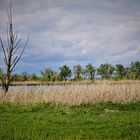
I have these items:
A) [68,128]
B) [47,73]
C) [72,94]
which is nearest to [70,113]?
[68,128]

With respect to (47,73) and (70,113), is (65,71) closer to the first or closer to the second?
(47,73)

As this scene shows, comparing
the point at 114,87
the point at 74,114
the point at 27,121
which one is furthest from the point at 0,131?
the point at 114,87

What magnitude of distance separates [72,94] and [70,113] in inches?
189

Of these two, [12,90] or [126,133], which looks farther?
[12,90]

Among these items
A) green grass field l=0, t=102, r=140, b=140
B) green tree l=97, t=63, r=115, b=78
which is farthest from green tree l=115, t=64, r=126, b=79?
green grass field l=0, t=102, r=140, b=140

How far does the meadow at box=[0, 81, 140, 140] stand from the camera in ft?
31.3

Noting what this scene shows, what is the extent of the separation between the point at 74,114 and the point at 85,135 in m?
4.89

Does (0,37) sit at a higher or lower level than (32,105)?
higher

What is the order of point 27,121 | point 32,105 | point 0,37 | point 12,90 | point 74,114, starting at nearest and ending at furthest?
point 27,121 < point 74,114 < point 32,105 < point 12,90 < point 0,37

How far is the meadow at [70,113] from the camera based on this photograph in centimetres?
955

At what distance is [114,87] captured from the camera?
21266 millimetres

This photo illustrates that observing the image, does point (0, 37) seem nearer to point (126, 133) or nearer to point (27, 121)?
point (27, 121)

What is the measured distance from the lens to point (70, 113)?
1452 centimetres

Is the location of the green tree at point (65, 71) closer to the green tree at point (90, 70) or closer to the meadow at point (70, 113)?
the green tree at point (90, 70)
